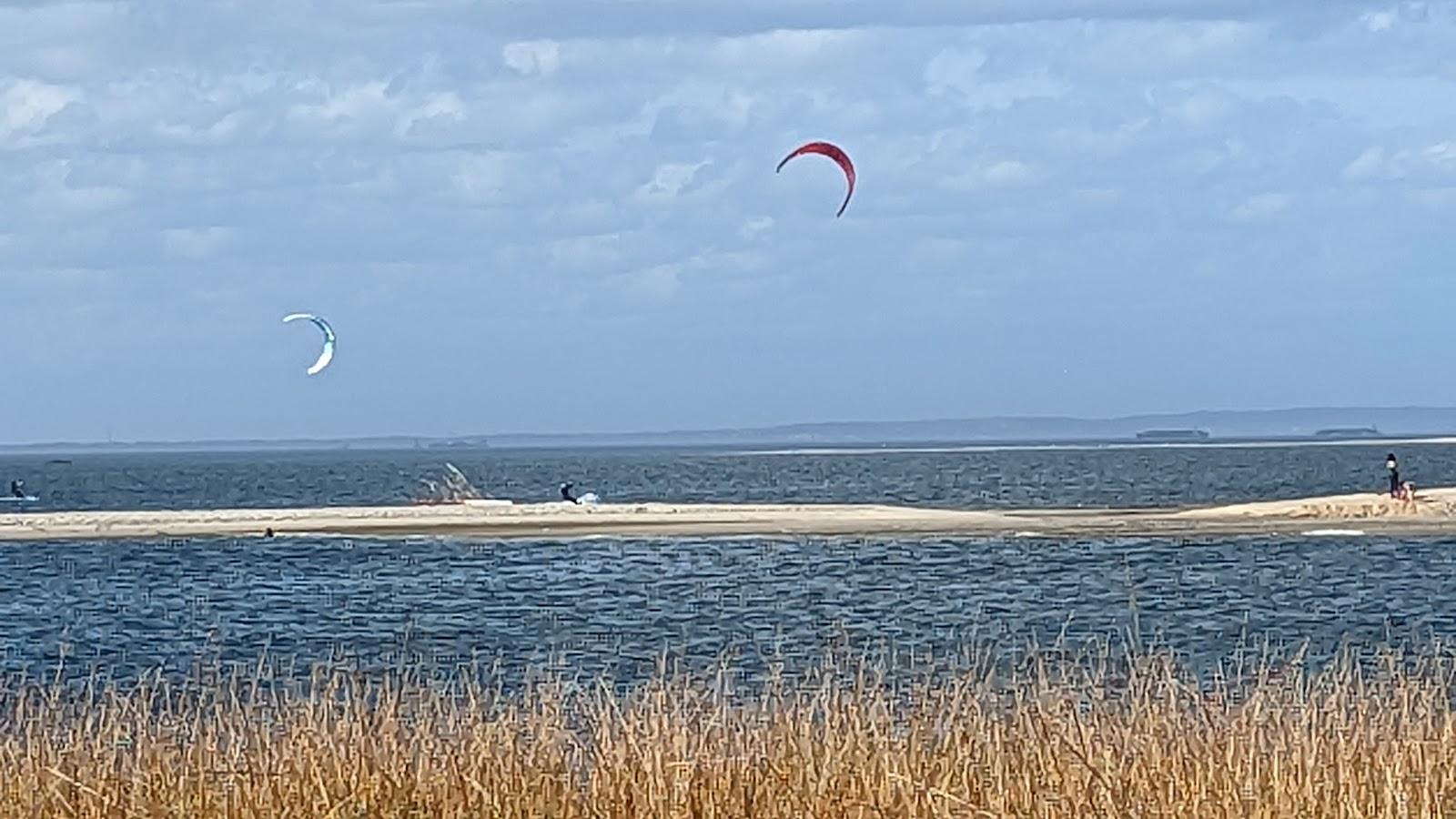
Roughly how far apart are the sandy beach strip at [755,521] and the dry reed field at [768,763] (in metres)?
47.0

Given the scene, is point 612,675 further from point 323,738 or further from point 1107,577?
point 1107,577

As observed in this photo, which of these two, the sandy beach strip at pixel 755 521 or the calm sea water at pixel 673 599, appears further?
the sandy beach strip at pixel 755 521

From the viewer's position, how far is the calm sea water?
35.3m

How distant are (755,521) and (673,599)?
2625 cm

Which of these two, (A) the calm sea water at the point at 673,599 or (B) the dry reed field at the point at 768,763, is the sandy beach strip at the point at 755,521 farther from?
(B) the dry reed field at the point at 768,763

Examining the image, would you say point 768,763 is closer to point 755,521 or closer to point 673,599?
point 673,599

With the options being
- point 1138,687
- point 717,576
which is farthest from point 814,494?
point 1138,687

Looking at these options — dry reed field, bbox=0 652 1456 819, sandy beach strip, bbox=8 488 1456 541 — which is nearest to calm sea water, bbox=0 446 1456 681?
sandy beach strip, bbox=8 488 1456 541

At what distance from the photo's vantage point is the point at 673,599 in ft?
147

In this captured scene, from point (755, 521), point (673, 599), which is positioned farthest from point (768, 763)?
point (755, 521)

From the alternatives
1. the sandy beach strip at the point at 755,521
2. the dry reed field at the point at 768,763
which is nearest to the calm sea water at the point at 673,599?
the sandy beach strip at the point at 755,521

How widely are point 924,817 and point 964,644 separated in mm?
20406

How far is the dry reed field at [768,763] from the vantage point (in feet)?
42.0

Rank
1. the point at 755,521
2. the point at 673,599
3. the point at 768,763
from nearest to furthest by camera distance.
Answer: the point at 768,763 < the point at 673,599 < the point at 755,521
